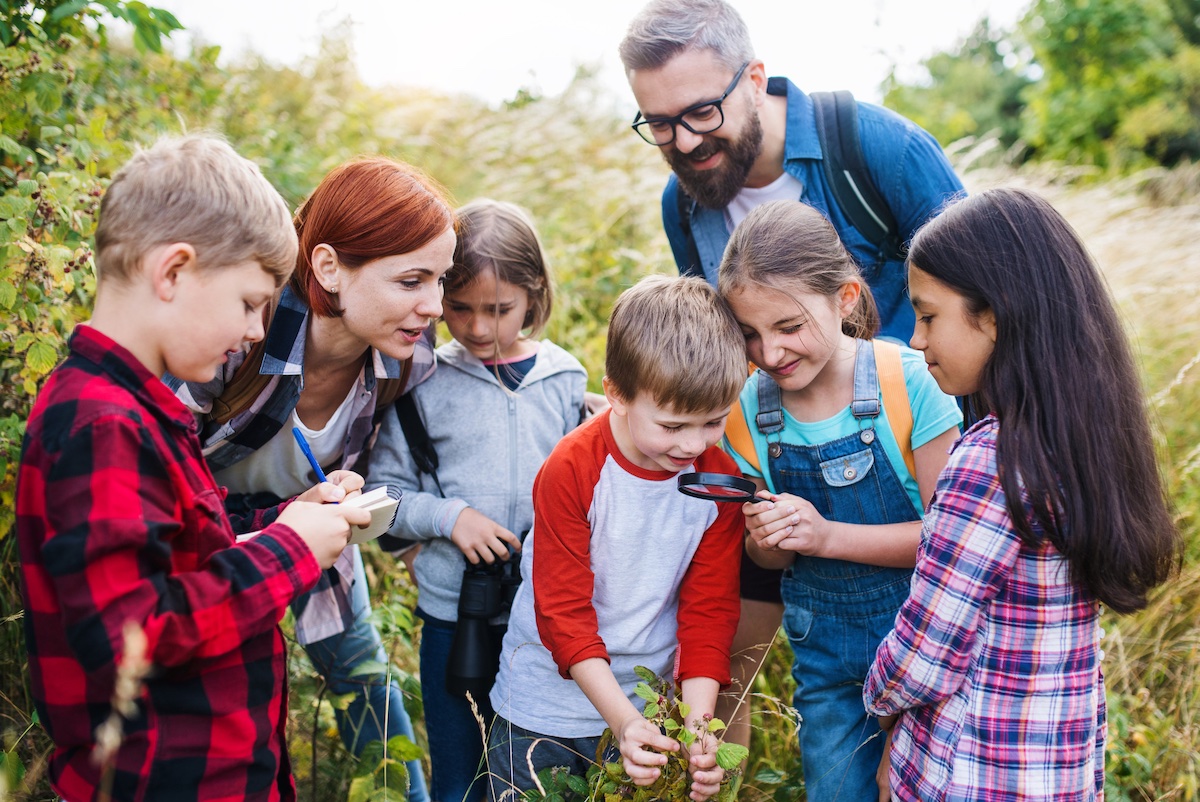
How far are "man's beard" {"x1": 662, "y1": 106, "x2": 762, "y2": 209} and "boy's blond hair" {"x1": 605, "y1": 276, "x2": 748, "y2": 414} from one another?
33.5 inches

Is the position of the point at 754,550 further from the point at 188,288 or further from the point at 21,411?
the point at 21,411

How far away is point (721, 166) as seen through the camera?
2.83 metres

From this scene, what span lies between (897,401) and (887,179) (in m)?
0.91

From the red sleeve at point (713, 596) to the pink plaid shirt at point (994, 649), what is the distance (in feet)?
1.37

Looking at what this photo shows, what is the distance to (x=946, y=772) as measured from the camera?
71.9 inches

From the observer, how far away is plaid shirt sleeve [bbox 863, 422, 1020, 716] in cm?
172

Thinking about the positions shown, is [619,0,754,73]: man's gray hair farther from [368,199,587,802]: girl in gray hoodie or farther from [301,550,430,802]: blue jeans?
[301,550,430,802]: blue jeans

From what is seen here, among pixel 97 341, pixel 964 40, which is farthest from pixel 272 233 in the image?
pixel 964 40

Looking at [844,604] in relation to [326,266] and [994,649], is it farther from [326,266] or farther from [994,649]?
[326,266]

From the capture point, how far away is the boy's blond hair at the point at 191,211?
1436mm

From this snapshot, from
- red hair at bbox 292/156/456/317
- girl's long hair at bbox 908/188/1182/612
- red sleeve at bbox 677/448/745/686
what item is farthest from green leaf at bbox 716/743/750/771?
red hair at bbox 292/156/456/317

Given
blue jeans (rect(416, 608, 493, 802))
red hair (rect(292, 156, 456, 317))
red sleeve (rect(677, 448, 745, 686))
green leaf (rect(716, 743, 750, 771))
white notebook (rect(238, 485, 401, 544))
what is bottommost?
blue jeans (rect(416, 608, 493, 802))

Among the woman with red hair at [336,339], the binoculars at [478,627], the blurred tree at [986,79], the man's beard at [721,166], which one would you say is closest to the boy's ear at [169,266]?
the woman with red hair at [336,339]

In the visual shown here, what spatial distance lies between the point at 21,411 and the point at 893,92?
554cm
